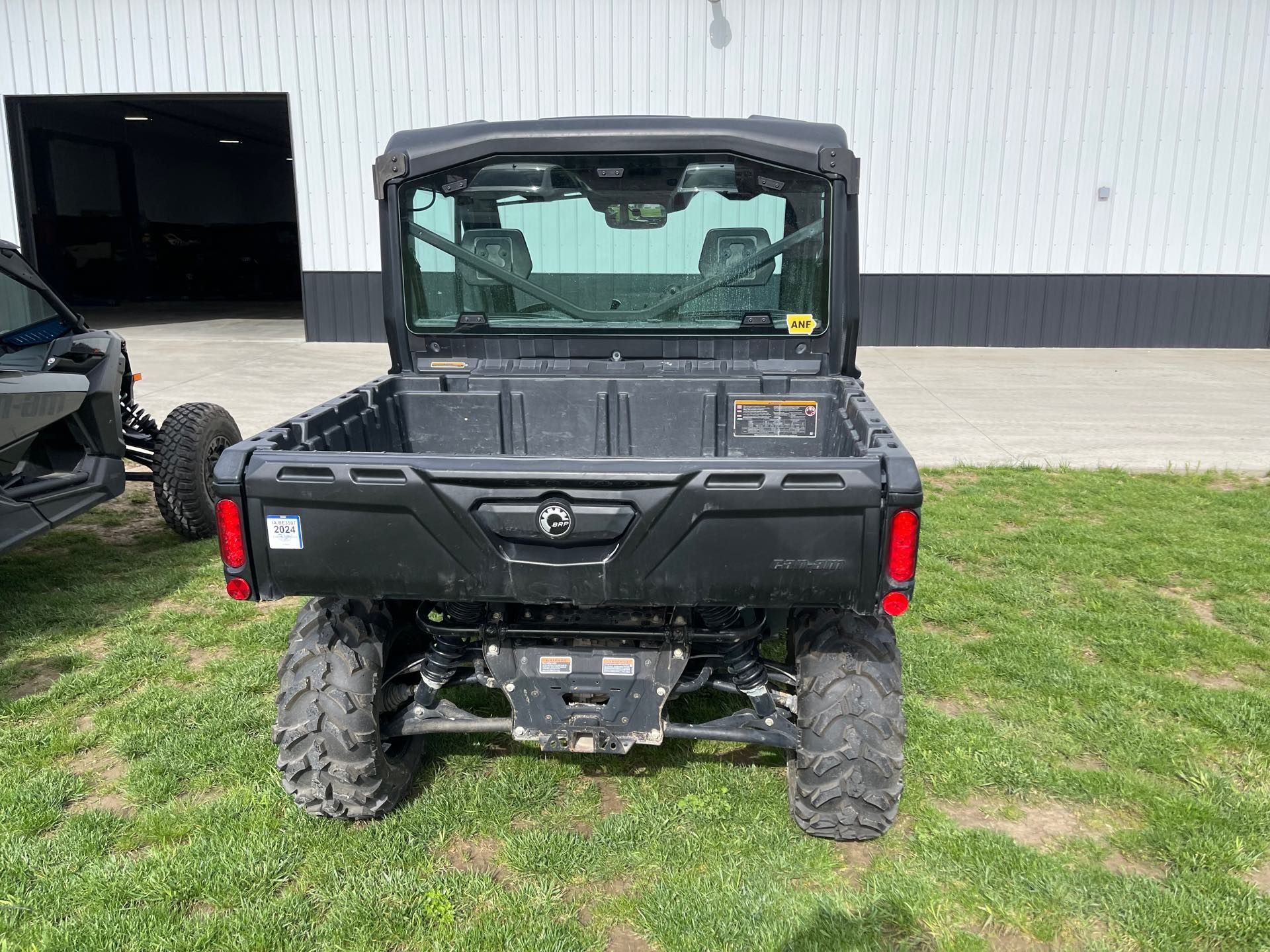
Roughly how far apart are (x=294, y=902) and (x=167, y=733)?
1.19 metres

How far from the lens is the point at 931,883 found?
8.63 feet

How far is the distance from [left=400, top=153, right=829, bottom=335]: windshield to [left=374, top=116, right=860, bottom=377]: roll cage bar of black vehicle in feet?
0.08

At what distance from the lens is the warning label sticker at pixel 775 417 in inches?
138

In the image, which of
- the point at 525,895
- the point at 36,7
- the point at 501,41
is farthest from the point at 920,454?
the point at 36,7

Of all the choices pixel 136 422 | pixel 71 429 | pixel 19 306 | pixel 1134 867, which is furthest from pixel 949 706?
pixel 19 306

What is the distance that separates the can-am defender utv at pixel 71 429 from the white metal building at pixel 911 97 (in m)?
8.34

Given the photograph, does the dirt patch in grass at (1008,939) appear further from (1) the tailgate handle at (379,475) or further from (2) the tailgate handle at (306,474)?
(2) the tailgate handle at (306,474)

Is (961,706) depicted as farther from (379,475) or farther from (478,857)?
(379,475)

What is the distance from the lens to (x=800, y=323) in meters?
3.54

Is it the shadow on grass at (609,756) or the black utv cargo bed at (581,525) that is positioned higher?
the black utv cargo bed at (581,525)

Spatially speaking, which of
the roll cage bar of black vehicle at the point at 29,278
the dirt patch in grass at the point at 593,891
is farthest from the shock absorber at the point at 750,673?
the roll cage bar of black vehicle at the point at 29,278

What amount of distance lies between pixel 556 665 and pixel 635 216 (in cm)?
174

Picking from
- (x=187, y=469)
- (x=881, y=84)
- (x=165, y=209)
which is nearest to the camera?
(x=187, y=469)

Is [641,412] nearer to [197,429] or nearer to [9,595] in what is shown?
[197,429]
